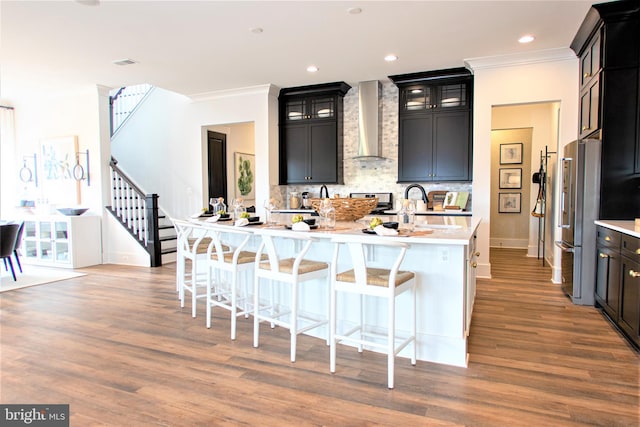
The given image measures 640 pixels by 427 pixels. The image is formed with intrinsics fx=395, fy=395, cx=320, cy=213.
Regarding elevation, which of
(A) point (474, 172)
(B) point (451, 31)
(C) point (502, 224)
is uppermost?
(B) point (451, 31)

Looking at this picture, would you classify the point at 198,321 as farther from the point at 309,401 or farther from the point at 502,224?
the point at 502,224

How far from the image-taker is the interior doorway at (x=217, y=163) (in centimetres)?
777

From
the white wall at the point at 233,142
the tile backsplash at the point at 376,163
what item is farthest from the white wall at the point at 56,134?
the tile backsplash at the point at 376,163

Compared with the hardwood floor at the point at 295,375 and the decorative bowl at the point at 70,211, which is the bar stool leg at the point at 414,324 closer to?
the hardwood floor at the point at 295,375

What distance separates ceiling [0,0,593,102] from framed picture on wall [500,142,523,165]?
3246 mm

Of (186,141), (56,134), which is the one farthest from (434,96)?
(56,134)

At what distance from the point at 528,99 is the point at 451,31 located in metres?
1.63

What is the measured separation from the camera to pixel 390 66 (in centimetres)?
577

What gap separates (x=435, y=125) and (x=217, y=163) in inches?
169

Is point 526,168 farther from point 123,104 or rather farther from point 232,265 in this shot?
point 123,104

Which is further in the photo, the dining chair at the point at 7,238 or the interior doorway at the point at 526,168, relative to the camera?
the interior doorway at the point at 526,168

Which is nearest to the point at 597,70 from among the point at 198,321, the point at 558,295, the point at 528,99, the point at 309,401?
the point at 528,99

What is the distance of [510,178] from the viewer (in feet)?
27.1

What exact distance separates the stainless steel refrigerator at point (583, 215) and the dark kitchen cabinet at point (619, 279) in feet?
0.40
